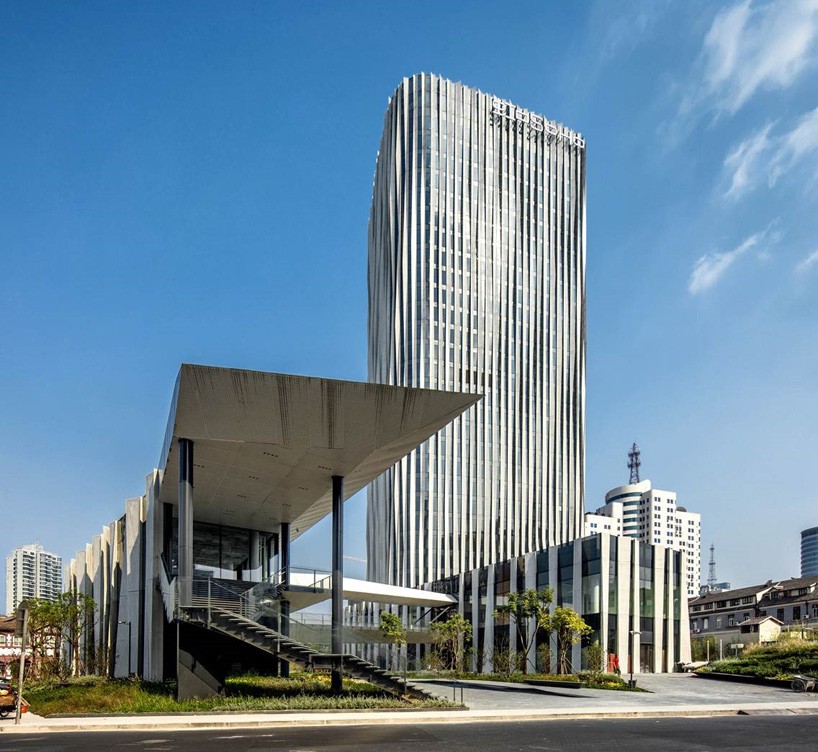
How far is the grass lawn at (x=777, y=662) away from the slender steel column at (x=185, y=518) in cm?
2640

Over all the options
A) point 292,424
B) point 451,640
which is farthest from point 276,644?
point 451,640

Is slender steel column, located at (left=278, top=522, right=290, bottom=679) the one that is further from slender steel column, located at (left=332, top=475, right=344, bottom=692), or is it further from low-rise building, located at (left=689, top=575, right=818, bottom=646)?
low-rise building, located at (left=689, top=575, right=818, bottom=646)

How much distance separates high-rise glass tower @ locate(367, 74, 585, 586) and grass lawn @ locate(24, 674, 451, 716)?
252 feet

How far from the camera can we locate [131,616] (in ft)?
145

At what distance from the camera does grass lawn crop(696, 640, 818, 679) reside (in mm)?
39188

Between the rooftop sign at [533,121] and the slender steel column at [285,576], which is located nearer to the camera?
the slender steel column at [285,576]

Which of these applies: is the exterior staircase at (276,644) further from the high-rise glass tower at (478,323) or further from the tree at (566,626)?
the high-rise glass tower at (478,323)

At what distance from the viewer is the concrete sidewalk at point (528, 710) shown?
23312mm

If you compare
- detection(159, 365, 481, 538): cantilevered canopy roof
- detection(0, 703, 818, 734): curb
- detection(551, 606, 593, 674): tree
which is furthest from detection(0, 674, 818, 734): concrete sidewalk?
detection(159, 365, 481, 538): cantilevered canopy roof

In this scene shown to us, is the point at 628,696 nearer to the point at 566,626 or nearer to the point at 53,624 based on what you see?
the point at 566,626

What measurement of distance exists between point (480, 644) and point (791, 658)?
29.8 meters

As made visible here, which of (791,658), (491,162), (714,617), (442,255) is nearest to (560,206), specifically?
(491,162)

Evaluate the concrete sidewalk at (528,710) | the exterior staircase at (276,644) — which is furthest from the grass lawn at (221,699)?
the concrete sidewalk at (528,710)

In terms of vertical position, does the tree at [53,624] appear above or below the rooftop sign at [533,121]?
below
